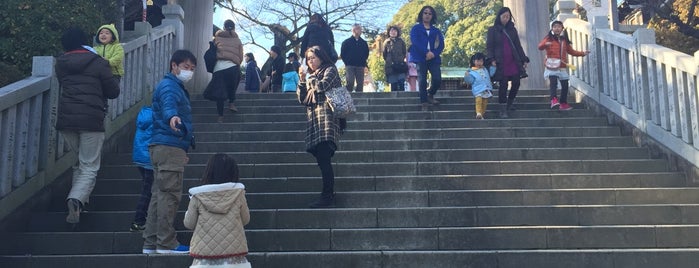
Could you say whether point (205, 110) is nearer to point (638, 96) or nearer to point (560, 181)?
point (560, 181)

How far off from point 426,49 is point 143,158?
4779 mm

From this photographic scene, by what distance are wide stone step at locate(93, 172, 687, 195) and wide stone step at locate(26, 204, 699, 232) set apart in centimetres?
67

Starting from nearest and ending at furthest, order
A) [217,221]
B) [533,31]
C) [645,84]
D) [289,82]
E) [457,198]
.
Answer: [217,221] < [457,198] < [645,84] < [533,31] < [289,82]

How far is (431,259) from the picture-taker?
4191mm

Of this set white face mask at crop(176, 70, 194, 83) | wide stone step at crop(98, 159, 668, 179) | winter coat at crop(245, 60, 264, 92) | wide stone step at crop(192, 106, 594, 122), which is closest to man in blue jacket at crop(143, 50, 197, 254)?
white face mask at crop(176, 70, 194, 83)

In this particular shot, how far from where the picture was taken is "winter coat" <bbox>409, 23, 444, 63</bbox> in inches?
323

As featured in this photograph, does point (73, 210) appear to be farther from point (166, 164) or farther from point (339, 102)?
point (339, 102)

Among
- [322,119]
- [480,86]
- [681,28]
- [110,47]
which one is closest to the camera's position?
[322,119]

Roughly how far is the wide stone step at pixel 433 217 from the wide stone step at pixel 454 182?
67 cm

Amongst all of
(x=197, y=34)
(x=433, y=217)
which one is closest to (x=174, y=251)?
(x=433, y=217)

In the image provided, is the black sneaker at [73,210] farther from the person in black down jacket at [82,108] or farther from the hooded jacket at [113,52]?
the hooded jacket at [113,52]

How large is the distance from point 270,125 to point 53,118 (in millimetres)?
2899

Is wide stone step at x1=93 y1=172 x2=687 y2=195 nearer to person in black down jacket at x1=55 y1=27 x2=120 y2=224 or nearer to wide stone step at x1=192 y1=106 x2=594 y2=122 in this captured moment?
person in black down jacket at x1=55 y1=27 x2=120 y2=224

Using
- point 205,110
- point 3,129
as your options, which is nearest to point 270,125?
point 205,110
